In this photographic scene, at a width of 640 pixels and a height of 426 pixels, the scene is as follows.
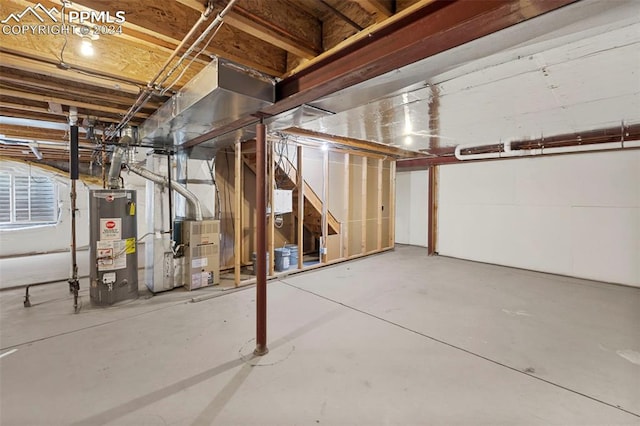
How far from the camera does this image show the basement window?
6.43 meters

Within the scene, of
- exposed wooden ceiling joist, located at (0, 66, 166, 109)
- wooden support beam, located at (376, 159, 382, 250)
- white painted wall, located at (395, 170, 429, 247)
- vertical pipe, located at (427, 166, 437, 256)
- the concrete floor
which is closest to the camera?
the concrete floor

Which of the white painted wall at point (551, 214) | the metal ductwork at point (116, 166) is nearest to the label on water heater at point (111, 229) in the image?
the metal ductwork at point (116, 166)

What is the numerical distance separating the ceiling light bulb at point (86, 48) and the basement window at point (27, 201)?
6.89 metres

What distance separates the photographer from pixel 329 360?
2131 millimetres

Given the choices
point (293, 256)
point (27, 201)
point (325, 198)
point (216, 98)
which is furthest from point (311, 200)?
point (27, 201)

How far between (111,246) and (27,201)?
228 inches

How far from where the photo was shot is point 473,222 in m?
5.55

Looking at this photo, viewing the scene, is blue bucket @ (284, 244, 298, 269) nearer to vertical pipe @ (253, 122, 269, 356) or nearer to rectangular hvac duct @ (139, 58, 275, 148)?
vertical pipe @ (253, 122, 269, 356)

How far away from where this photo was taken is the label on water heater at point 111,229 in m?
3.20

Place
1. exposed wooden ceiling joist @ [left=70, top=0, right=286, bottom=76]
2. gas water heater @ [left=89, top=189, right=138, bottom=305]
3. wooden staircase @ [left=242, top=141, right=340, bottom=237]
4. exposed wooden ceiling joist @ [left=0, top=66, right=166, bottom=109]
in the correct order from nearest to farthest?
1. exposed wooden ceiling joist @ [left=70, top=0, right=286, bottom=76]
2. exposed wooden ceiling joist @ [left=0, top=66, right=166, bottom=109]
3. gas water heater @ [left=89, top=189, right=138, bottom=305]
4. wooden staircase @ [left=242, top=141, right=340, bottom=237]

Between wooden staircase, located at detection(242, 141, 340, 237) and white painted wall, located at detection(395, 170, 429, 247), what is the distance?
117 inches

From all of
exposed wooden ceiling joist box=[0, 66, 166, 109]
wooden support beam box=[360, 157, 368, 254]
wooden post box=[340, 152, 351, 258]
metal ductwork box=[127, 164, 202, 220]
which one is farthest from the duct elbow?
wooden support beam box=[360, 157, 368, 254]

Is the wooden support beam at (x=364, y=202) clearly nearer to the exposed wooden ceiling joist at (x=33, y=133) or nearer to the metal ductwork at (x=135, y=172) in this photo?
the metal ductwork at (x=135, y=172)

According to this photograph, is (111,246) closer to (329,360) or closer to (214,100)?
(214,100)
